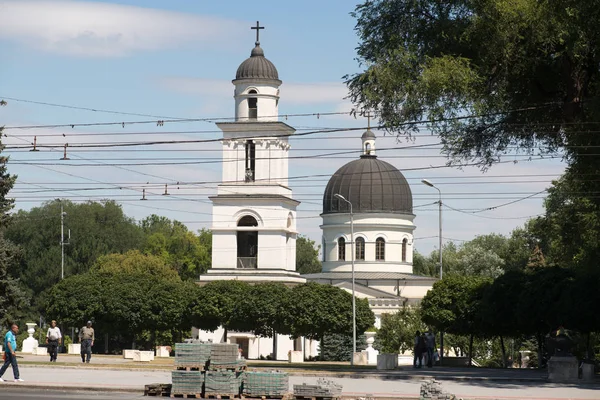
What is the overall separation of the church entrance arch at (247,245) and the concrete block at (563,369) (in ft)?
136

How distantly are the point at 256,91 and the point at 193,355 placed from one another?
45646mm

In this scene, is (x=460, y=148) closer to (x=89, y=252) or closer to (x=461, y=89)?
(x=461, y=89)

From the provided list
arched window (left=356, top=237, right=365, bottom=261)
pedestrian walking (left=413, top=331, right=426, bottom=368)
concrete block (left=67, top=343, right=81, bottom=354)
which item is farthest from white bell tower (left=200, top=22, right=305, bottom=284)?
pedestrian walking (left=413, top=331, right=426, bottom=368)

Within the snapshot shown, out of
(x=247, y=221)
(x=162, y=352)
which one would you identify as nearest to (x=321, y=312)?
(x=162, y=352)

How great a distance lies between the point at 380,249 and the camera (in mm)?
97500

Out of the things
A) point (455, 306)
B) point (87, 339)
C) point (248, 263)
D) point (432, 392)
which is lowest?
point (432, 392)

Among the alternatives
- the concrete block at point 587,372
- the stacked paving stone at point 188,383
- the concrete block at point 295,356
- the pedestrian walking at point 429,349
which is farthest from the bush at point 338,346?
the stacked paving stone at point 188,383

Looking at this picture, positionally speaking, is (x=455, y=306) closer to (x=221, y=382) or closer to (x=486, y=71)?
(x=486, y=71)

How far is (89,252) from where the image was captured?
12031cm

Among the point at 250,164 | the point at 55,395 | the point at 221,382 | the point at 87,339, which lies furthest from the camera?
the point at 250,164

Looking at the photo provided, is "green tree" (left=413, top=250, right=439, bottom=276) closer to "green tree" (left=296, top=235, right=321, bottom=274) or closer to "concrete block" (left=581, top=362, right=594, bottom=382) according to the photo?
"green tree" (left=296, top=235, right=321, bottom=274)

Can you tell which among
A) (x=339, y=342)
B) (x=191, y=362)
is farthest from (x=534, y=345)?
(x=191, y=362)

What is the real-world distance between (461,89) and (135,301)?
36.7 metres

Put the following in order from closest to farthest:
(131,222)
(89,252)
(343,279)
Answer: (343,279) → (89,252) → (131,222)
